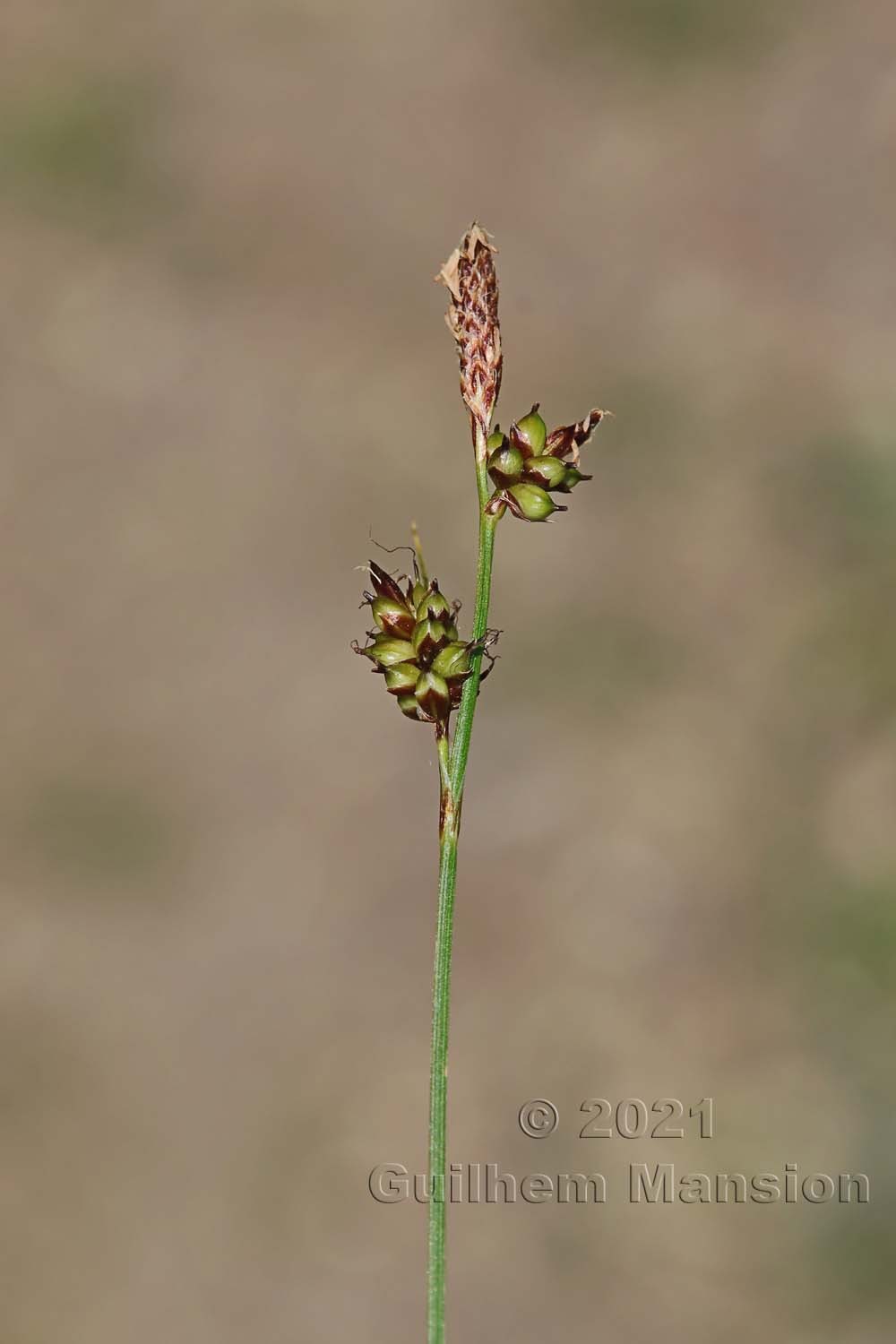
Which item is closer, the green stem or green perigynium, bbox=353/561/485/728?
the green stem

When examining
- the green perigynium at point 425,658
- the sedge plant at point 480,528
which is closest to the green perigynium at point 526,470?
the sedge plant at point 480,528

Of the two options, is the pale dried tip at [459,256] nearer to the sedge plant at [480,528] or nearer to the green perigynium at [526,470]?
the sedge plant at [480,528]

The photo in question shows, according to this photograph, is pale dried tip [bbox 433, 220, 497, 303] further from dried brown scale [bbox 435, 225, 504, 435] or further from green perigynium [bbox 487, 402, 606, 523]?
green perigynium [bbox 487, 402, 606, 523]

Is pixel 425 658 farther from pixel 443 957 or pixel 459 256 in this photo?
pixel 459 256

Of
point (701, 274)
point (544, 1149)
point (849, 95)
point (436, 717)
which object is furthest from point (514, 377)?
point (436, 717)

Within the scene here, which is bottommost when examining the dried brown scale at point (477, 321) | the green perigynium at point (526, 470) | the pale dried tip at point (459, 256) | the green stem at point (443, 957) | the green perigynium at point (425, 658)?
the green stem at point (443, 957)

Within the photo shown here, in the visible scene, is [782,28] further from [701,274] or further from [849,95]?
[701,274]

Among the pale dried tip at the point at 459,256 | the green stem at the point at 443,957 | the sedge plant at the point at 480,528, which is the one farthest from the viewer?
the pale dried tip at the point at 459,256

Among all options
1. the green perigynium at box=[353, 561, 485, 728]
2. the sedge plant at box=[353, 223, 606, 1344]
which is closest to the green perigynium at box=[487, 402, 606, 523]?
the sedge plant at box=[353, 223, 606, 1344]
